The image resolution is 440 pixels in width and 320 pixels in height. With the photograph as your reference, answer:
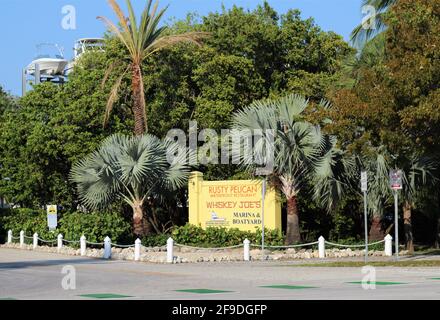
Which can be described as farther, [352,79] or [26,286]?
[352,79]

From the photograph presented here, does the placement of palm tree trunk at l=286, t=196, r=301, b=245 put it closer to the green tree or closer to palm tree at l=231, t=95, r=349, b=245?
palm tree at l=231, t=95, r=349, b=245

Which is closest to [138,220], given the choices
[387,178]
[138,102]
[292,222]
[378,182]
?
[138,102]

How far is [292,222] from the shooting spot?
109 ft

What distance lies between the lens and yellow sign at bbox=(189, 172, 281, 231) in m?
34.9

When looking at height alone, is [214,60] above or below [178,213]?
above

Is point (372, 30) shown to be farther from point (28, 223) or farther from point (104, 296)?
point (104, 296)

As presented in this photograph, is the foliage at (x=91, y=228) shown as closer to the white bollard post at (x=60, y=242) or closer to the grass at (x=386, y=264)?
the white bollard post at (x=60, y=242)

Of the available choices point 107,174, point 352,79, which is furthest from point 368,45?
point 107,174

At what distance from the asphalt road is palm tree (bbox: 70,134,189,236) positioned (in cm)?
706

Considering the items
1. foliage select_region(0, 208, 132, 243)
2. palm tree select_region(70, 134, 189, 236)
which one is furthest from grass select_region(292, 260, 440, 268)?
palm tree select_region(70, 134, 189, 236)

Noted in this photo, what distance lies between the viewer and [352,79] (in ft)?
112

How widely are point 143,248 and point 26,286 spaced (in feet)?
48.0
